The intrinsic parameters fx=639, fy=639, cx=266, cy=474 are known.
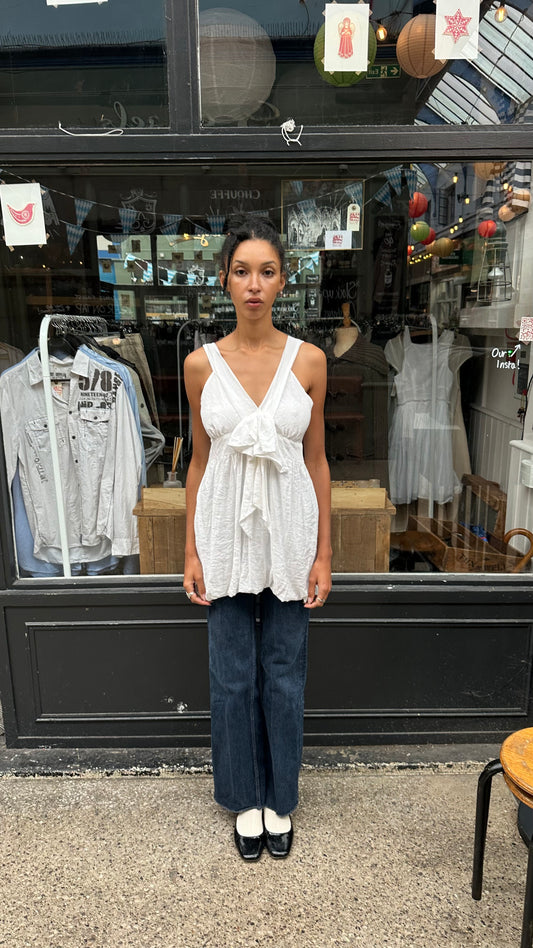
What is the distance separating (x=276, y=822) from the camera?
6.86 feet

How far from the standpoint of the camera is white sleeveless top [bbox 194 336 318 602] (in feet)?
5.77

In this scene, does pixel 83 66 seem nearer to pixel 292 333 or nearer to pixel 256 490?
pixel 292 333

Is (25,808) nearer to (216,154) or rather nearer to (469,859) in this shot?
(469,859)

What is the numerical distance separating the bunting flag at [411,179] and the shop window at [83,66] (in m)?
0.97

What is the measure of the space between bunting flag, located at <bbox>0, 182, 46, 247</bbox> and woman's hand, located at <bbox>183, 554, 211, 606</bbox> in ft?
4.60

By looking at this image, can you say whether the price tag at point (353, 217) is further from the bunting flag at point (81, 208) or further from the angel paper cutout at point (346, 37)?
the bunting flag at point (81, 208)

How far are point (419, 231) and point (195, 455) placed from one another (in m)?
1.66

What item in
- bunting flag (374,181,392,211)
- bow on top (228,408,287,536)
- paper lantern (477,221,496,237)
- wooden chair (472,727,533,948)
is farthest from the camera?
paper lantern (477,221,496,237)

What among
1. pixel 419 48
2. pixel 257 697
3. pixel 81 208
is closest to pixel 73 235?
pixel 81 208

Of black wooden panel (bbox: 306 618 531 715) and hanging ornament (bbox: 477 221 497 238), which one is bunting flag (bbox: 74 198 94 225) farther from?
black wooden panel (bbox: 306 618 531 715)

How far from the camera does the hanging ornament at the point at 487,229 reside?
2.83 meters

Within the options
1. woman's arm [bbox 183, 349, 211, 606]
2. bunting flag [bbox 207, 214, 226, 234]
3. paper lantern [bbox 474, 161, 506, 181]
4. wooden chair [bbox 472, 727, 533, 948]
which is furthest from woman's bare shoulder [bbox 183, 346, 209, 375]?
paper lantern [bbox 474, 161, 506, 181]

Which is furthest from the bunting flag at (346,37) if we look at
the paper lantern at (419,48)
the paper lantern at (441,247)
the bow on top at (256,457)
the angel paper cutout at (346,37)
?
the bow on top at (256,457)

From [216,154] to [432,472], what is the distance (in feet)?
5.72
